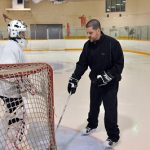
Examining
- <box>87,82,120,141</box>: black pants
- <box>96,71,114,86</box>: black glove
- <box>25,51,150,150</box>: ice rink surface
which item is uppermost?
<box>96,71,114,86</box>: black glove

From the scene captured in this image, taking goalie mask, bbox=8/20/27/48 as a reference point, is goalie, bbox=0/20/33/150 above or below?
below

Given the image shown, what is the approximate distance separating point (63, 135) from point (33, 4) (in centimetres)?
1792

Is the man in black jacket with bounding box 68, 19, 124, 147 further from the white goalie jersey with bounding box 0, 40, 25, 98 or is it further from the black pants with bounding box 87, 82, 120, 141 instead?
the white goalie jersey with bounding box 0, 40, 25, 98

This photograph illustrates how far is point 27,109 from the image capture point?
2.53 m

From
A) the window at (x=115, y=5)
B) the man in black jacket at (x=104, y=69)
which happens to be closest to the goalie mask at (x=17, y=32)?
the man in black jacket at (x=104, y=69)

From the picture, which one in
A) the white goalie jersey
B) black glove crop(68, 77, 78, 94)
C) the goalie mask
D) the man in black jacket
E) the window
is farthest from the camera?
the window

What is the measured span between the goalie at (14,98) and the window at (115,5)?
1693 cm

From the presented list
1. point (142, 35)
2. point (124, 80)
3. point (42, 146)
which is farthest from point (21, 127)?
point (142, 35)

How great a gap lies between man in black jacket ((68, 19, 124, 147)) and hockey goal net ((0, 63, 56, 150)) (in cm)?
57

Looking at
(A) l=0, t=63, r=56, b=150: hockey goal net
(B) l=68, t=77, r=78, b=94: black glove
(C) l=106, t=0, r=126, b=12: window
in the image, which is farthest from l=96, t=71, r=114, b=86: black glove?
(C) l=106, t=0, r=126, b=12: window

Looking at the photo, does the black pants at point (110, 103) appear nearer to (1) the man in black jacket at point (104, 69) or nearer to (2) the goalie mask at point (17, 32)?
(1) the man in black jacket at point (104, 69)

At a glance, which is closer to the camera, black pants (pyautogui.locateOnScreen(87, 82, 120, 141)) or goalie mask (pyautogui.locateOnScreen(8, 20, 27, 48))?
goalie mask (pyautogui.locateOnScreen(8, 20, 27, 48))

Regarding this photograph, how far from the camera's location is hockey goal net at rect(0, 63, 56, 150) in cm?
243

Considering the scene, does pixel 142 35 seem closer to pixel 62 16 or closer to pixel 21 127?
pixel 62 16
